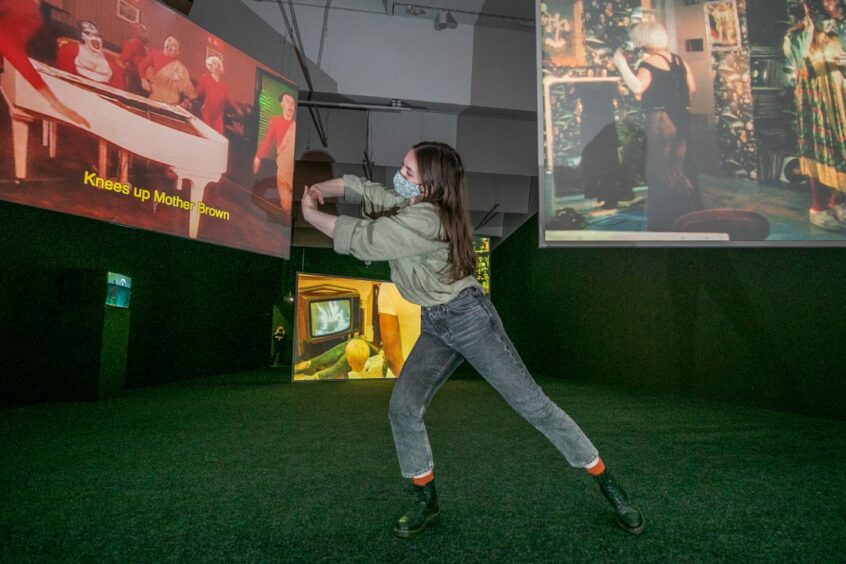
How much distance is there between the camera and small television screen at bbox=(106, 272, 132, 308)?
410 centimetres

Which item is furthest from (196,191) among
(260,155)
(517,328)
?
(517,328)

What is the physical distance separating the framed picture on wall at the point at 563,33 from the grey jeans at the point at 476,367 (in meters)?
2.30

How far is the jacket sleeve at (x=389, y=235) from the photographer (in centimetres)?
142

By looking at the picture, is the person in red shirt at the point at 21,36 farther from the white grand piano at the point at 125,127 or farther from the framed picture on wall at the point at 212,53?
the framed picture on wall at the point at 212,53

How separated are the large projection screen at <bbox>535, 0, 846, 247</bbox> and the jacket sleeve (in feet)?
5.50

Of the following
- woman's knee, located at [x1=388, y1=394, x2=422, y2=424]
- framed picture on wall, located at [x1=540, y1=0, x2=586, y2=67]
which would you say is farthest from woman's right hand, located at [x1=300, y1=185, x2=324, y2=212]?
framed picture on wall, located at [x1=540, y1=0, x2=586, y2=67]

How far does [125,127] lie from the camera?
A: 330cm

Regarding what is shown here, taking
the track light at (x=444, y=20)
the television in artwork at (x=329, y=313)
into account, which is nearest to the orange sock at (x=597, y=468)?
the television in artwork at (x=329, y=313)

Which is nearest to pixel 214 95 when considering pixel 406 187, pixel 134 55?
pixel 134 55

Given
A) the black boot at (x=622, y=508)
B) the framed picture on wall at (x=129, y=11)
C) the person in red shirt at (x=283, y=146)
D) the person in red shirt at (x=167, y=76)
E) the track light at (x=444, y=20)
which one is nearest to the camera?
the black boot at (x=622, y=508)

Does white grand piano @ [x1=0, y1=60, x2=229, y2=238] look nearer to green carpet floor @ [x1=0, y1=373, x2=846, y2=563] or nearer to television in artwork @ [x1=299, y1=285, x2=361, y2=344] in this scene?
green carpet floor @ [x1=0, y1=373, x2=846, y2=563]

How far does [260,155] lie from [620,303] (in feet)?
16.6

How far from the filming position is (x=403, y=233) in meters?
1.44

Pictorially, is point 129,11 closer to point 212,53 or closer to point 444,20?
point 212,53
